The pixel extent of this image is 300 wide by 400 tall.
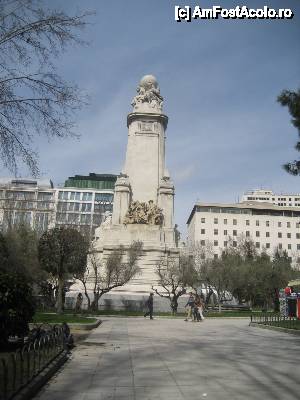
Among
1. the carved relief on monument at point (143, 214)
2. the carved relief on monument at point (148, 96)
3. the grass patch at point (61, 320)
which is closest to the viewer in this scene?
the grass patch at point (61, 320)

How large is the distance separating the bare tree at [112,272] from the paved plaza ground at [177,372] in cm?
1923

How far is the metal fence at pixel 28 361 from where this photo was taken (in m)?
6.34

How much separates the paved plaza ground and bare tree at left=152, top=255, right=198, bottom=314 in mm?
22945

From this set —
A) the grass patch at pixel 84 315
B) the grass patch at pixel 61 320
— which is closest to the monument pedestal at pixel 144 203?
the grass patch at pixel 84 315

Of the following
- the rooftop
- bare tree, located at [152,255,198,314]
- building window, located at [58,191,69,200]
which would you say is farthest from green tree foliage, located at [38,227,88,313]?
building window, located at [58,191,69,200]

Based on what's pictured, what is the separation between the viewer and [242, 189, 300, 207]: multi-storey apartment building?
148250 millimetres

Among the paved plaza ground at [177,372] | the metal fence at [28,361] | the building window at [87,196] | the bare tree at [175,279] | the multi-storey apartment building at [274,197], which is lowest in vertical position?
the paved plaza ground at [177,372]

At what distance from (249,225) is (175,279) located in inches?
2579

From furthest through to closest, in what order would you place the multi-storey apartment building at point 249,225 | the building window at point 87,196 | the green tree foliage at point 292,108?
the building window at point 87,196, the multi-storey apartment building at point 249,225, the green tree foliage at point 292,108

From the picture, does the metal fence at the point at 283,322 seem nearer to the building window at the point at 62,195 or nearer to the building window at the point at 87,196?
the building window at the point at 87,196

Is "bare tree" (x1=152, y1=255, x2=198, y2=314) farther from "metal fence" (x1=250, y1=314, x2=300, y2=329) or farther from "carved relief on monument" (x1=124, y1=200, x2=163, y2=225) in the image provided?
"metal fence" (x1=250, y1=314, x2=300, y2=329)

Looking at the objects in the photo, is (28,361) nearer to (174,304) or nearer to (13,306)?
(13,306)

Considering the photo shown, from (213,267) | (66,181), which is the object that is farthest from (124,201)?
(66,181)

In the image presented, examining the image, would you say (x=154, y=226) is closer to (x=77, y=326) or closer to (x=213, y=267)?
(x=213, y=267)
